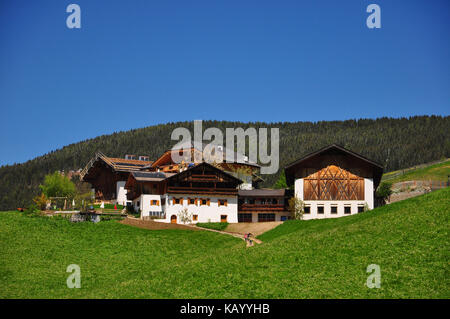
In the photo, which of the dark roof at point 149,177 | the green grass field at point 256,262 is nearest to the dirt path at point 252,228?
the green grass field at point 256,262

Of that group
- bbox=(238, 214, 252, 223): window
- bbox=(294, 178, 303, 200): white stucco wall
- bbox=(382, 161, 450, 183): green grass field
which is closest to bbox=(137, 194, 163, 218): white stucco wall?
bbox=(238, 214, 252, 223): window

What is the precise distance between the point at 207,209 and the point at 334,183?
56.3ft

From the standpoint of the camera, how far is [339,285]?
→ 22203 mm

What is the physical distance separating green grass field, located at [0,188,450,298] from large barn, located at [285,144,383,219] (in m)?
17.3

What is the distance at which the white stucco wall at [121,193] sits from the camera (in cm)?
7540

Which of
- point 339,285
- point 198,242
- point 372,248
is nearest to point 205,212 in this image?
point 198,242

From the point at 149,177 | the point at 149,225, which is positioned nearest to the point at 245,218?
the point at 149,177

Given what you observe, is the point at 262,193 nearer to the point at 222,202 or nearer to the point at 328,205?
the point at 222,202

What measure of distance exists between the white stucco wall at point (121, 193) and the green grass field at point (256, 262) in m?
30.9

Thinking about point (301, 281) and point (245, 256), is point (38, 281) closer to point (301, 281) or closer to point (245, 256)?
point (245, 256)

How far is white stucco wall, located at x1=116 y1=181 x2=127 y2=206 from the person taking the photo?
7540 centimetres

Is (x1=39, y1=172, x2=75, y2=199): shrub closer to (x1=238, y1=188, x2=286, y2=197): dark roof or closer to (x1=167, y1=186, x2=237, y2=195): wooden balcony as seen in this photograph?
(x1=167, y1=186, x2=237, y2=195): wooden balcony

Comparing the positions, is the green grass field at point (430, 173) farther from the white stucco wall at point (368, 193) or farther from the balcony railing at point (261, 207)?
the balcony railing at point (261, 207)

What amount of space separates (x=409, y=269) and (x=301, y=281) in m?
5.37
